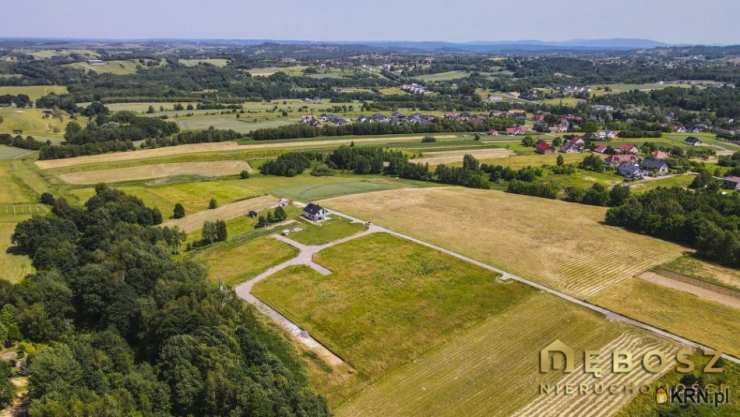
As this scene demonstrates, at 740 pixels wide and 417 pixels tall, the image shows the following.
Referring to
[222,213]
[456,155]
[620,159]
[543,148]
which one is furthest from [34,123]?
[620,159]

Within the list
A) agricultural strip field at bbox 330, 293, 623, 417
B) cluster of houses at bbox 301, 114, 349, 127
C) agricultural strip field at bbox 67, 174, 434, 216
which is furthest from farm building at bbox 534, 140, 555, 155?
agricultural strip field at bbox 330, 293, 623, 417

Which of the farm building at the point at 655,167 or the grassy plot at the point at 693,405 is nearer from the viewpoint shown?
the grassy plot at the point at 693,405

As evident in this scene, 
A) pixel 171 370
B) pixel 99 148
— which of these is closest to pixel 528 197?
pixel 171 370

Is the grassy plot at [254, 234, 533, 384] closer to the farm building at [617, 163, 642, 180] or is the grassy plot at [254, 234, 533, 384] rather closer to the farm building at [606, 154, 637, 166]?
the farm building at [617, 163, 642, 180]

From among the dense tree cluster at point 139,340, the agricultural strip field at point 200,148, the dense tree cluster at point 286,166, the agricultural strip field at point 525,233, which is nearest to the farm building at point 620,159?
the agricultural strip field at point 525,233

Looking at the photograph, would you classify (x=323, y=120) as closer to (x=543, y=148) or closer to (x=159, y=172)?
(x=159, y=172)

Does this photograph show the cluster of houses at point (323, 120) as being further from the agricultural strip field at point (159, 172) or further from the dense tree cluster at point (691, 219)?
the dense tree cluster at point (691, 219)
